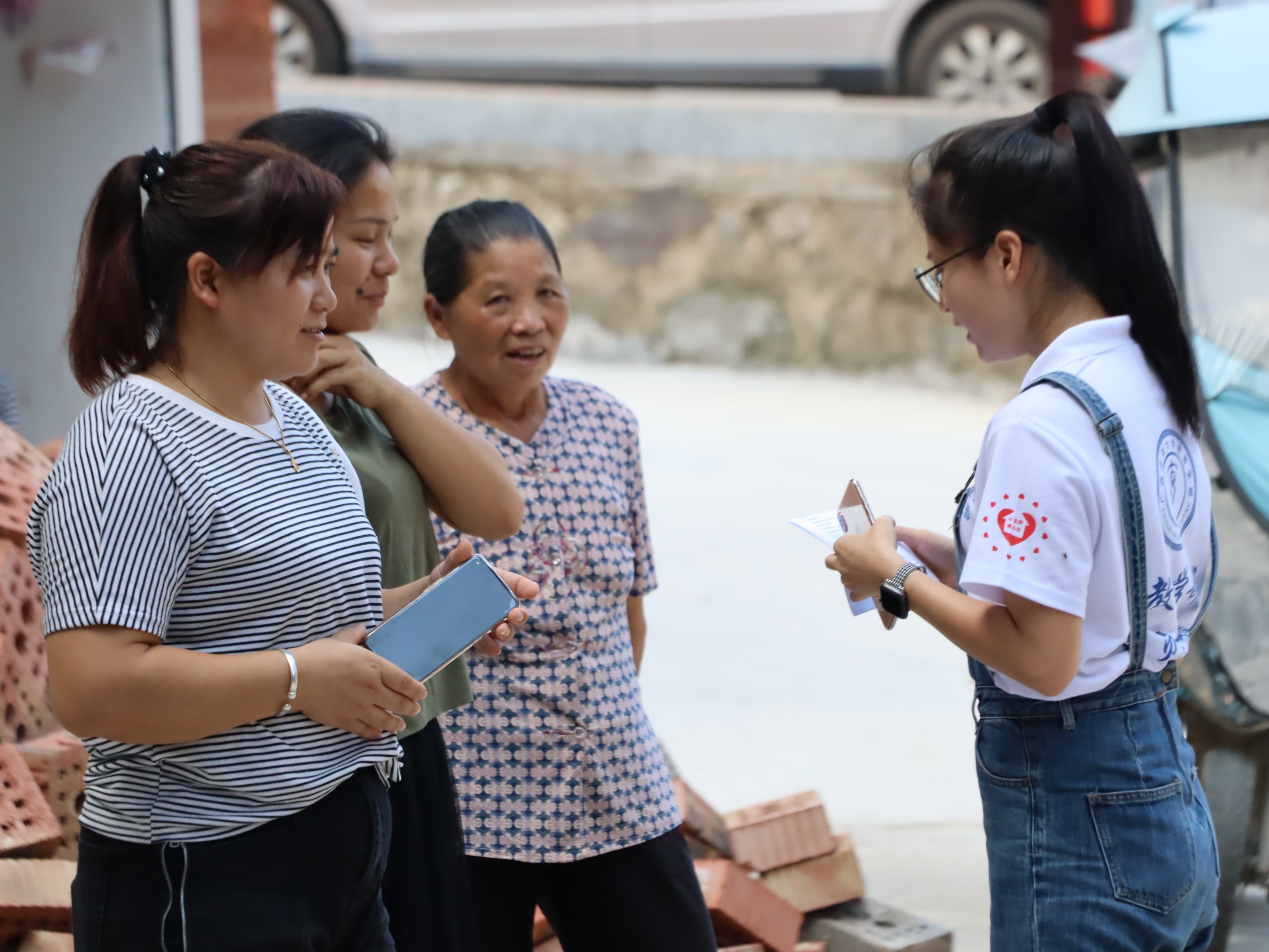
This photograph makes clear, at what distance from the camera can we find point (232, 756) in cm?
149

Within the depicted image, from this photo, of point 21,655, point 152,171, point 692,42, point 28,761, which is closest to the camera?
point 152,171

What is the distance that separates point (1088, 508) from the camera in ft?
5.08

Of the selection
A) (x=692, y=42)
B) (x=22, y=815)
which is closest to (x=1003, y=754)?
(x=22, y=815)

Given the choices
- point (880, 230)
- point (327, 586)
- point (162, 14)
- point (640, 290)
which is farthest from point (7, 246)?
point (880, 230)

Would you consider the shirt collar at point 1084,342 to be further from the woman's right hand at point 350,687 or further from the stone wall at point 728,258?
the stone wall at point 728,258

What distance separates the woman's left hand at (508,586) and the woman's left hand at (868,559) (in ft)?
1.25

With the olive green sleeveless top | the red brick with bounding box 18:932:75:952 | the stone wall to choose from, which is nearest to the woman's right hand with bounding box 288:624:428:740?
the olive green sleeveless top

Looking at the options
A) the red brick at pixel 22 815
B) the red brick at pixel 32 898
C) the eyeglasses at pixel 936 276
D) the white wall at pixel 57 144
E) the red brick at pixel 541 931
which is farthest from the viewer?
the white wall at pixel 57 144

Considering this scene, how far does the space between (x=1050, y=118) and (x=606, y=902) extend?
1.33 m

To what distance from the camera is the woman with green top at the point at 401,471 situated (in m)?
1.93

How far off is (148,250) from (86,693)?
480 mm

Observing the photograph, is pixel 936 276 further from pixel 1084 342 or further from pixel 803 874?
pixel 803 874

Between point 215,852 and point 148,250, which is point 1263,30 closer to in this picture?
point 148,250

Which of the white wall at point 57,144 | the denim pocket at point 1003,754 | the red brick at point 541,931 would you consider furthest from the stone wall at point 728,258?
the denim pocket at point 1003,754
